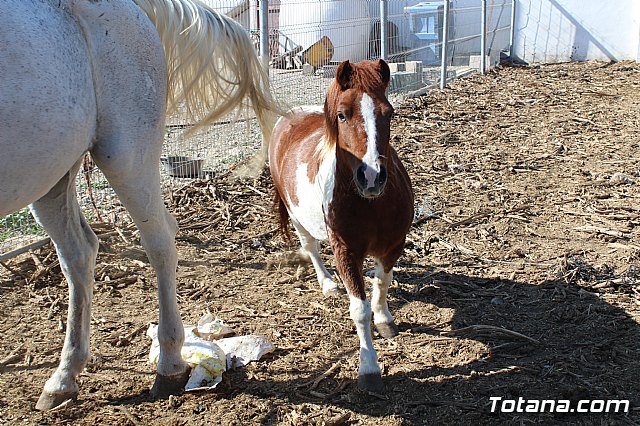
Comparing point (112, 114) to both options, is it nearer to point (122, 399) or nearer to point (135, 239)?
point (122, 399)

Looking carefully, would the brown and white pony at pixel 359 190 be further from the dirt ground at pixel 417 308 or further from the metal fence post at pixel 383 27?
the metal fence post at pixel 383 27

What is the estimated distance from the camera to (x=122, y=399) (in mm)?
3109

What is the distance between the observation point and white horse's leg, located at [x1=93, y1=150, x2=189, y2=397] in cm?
291

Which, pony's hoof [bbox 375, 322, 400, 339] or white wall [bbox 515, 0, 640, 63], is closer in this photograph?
pony's hoof [bbox 375, 322, 400, 339]

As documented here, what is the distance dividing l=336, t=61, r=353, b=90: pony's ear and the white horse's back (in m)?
1.12

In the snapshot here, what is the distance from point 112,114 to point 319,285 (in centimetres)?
212

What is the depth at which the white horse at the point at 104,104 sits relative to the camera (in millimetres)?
2387

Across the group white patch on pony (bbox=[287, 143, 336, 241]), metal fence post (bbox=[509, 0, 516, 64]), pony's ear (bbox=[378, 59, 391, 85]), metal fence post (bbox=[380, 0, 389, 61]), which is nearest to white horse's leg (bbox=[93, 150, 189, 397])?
white patch on pony (bbox=[287, 143, 336, 241])

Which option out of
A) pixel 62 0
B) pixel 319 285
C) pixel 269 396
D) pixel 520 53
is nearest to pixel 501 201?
pixel 319 285

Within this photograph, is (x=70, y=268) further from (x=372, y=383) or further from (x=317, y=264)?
(x=317, y=264)

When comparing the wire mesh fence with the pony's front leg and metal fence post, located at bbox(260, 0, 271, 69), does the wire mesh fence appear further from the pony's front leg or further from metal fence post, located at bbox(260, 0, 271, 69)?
the pony's front leg

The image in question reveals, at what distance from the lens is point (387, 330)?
371 cm

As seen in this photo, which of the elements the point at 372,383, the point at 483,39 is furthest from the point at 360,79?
the point at 483,39

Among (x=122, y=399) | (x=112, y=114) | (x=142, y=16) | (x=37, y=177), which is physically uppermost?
(x=142, y=16)
